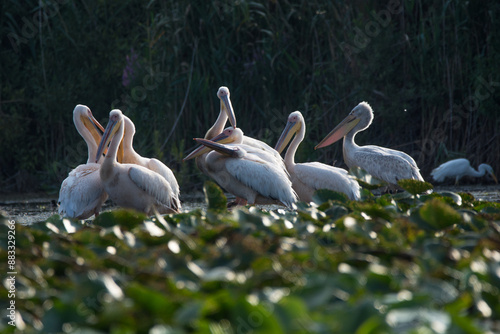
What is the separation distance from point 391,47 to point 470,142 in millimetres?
1369

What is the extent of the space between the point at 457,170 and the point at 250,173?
9.62 ft

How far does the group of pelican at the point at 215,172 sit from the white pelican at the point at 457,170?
111 cm

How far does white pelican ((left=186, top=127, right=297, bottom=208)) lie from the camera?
5.38 metres

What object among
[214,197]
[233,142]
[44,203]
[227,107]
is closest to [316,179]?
[233,142]

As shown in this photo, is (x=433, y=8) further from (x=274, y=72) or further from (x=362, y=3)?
(x=274, y=72)

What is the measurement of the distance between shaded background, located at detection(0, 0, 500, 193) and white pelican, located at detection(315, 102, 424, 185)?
3.14 ft

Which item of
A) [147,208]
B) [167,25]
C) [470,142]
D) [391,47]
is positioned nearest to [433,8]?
[391,47]

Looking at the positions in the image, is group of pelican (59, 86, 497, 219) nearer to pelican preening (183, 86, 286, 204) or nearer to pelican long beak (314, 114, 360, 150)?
pelican preening (183, 86, 286, 204)

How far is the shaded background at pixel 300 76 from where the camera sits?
789cm

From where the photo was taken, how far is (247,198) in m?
5.70

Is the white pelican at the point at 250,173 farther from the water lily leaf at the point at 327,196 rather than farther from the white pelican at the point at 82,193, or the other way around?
the water lily leaf at the point at 327,196

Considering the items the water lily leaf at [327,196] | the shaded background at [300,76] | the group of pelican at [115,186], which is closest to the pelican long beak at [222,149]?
the group of pelican at [115,186]

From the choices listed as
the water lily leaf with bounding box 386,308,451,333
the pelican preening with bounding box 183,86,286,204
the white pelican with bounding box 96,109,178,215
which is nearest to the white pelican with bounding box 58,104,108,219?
the white pelican with bounding box 96,109,178,215

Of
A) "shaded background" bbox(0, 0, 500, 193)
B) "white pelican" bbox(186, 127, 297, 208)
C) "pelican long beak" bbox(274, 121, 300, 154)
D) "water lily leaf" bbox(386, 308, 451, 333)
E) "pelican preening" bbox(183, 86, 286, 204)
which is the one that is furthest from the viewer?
"shaded background" bbox(0, 0, 500, 193)
